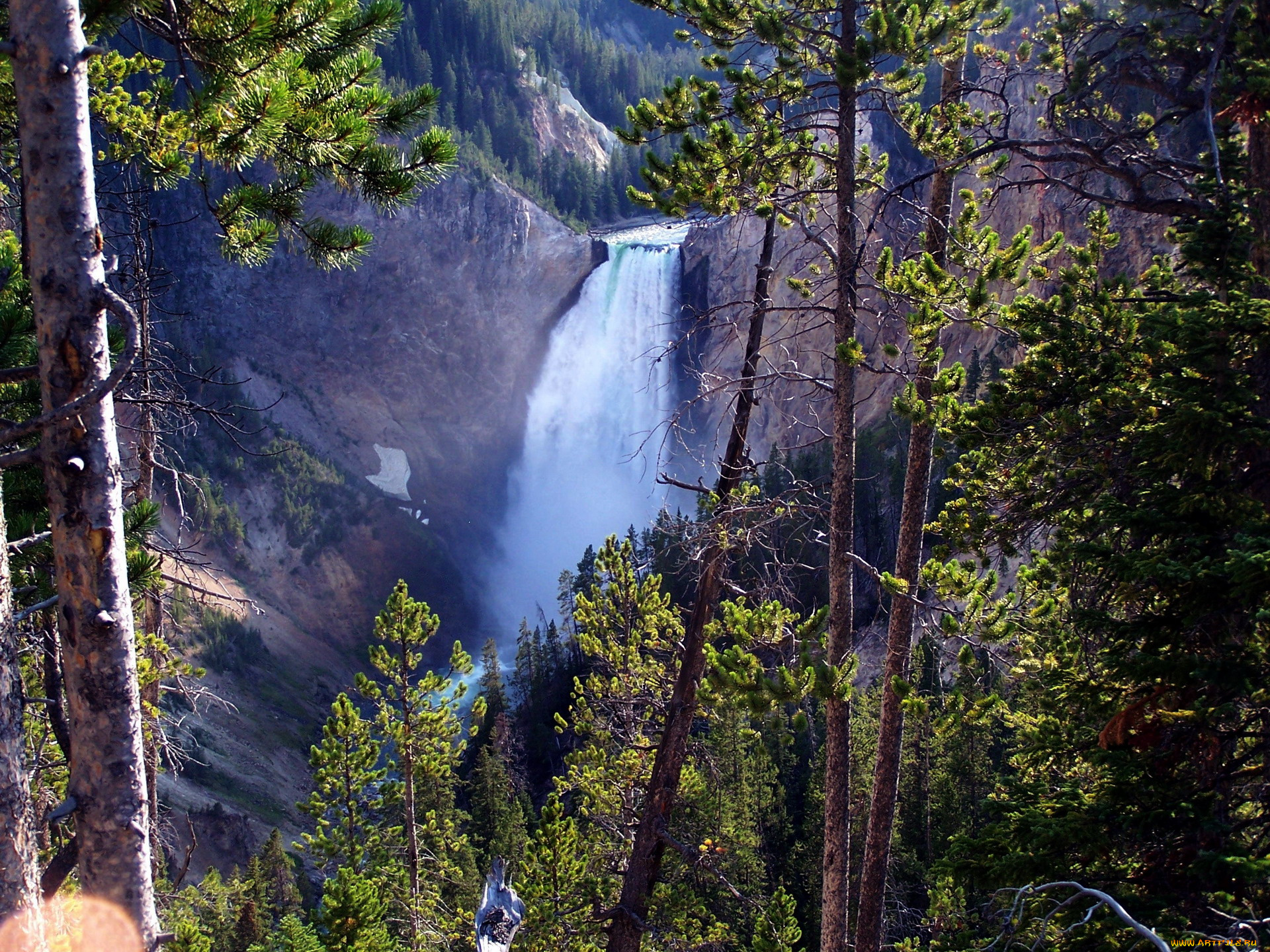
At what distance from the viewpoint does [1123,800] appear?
500 centimetres

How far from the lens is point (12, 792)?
3.12m

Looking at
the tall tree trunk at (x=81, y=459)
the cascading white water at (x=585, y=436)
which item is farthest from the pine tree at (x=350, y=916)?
the cascading white water at (x=585, y=436)

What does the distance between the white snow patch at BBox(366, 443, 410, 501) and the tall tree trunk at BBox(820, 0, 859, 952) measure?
6033cm

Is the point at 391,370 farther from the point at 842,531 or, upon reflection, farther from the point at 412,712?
the point at 842,531

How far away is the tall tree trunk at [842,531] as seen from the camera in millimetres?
6277

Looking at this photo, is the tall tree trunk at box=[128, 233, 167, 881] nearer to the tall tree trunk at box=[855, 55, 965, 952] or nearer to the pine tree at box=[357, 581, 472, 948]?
the pine tree at box=[357, 581, 472, 948]

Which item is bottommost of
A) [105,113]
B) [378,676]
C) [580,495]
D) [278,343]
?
[105,113]

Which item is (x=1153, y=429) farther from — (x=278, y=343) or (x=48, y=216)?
(x=278, y=343)

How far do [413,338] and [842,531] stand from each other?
65.8 meters

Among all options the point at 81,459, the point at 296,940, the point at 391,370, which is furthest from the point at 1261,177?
the point at 391,370

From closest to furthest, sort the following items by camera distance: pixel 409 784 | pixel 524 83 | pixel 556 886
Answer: pixel 556 886
pixel 409 784
pixel 524 83

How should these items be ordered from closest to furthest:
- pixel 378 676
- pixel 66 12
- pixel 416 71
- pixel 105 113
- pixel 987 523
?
pixel 66 12, pixel 105 113, pixel 987 523, pixel 378 676, pixel 416 71

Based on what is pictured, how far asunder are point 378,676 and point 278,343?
94.9ft

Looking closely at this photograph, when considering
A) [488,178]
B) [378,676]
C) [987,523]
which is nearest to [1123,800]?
[987,523]
